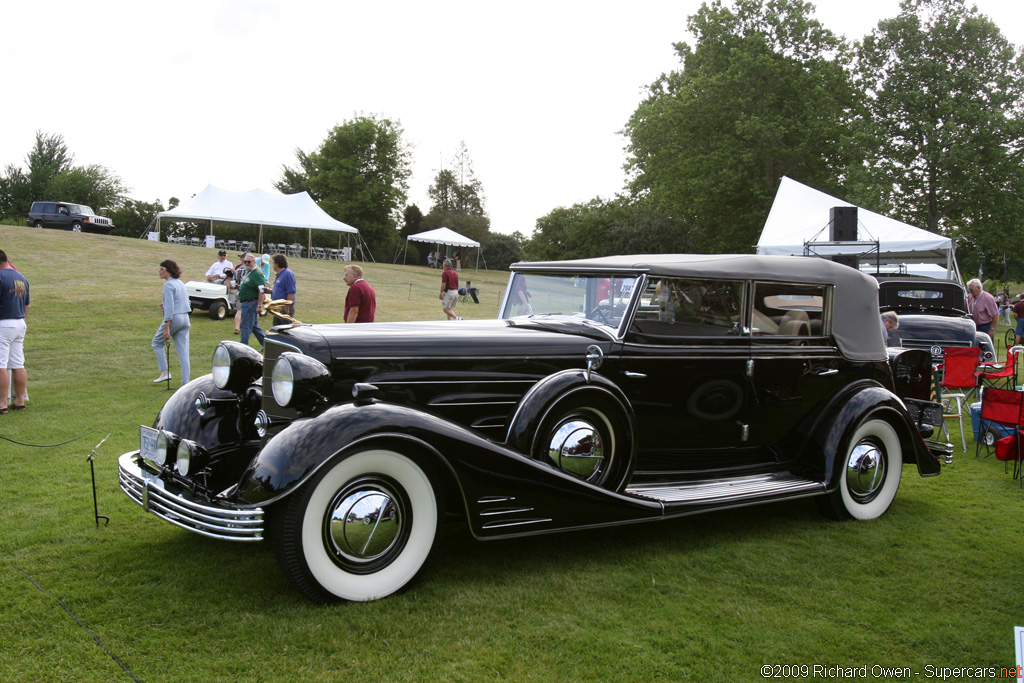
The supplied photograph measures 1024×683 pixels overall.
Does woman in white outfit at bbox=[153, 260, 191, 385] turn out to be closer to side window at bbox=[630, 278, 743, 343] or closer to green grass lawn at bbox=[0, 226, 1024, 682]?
green grass lawn at bbox=[0, 226, 1024, 682]

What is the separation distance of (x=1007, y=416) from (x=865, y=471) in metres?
2.72

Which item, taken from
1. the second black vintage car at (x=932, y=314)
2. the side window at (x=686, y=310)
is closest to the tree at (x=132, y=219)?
the second black vintage car at (x=932, y=314)

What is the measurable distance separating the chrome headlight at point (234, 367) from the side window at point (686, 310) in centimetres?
245

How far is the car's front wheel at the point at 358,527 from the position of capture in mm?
3252

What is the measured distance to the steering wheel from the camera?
4.57 m

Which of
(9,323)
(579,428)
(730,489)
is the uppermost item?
(9,323)

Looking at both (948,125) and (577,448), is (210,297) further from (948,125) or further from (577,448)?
(948,125)

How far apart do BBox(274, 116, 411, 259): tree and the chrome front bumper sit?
162 feet

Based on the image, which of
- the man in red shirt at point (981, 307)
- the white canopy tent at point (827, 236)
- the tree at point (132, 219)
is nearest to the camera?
the man in red shirt at point (981, 307)

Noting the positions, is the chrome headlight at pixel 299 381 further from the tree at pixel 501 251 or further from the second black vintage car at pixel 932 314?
the tree at pixel 501 251

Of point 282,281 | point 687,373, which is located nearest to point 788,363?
point 687,373

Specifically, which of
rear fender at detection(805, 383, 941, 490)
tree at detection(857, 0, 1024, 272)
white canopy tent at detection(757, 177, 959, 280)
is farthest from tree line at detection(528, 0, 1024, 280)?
rear fender at detection(805, 383, 941, 490)

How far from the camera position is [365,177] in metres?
53.0

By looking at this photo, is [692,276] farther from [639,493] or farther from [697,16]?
[697,16]
